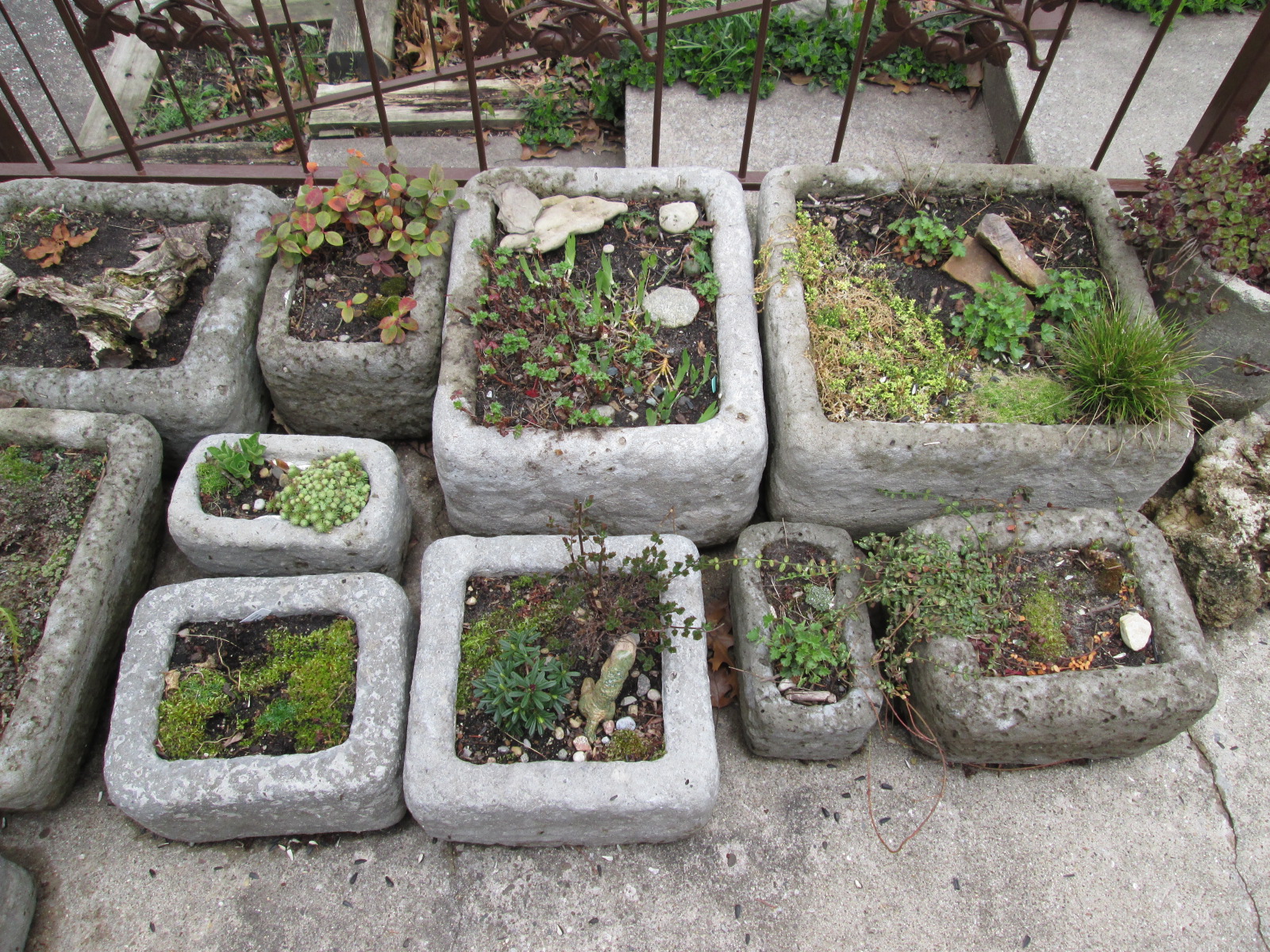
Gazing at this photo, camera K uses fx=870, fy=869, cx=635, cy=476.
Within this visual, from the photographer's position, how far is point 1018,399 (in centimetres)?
301

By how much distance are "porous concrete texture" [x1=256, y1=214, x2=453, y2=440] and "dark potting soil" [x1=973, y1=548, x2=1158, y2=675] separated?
2.10m

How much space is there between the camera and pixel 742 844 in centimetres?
270

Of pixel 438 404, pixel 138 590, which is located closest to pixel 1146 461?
pixel 438 404

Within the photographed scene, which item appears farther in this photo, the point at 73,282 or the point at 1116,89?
the point at 1116,89

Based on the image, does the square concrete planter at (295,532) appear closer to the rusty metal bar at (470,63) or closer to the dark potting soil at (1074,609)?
the rusty metal bar at (470,63)

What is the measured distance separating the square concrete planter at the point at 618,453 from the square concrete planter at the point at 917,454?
4.2 inches

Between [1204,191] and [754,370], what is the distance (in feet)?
5.49

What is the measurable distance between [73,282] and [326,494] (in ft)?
4.96

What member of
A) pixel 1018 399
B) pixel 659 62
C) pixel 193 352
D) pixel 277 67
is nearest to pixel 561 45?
pixel 659 62

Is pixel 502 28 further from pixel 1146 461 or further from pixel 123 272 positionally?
pixel 1146 461

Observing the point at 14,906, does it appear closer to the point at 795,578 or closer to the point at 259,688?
the point at 259,688

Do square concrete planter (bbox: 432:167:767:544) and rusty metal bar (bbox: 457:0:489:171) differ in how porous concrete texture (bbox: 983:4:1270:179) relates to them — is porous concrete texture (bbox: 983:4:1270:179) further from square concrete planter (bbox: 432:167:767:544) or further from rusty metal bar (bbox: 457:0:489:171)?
rusty metal bar (bbox: 457:0:489:171)

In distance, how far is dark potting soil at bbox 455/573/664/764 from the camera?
101 inches

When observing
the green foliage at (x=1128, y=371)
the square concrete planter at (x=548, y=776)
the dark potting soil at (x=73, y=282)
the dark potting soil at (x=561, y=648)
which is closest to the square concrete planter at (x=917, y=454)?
the green foliage at (x=1128, y=371)
